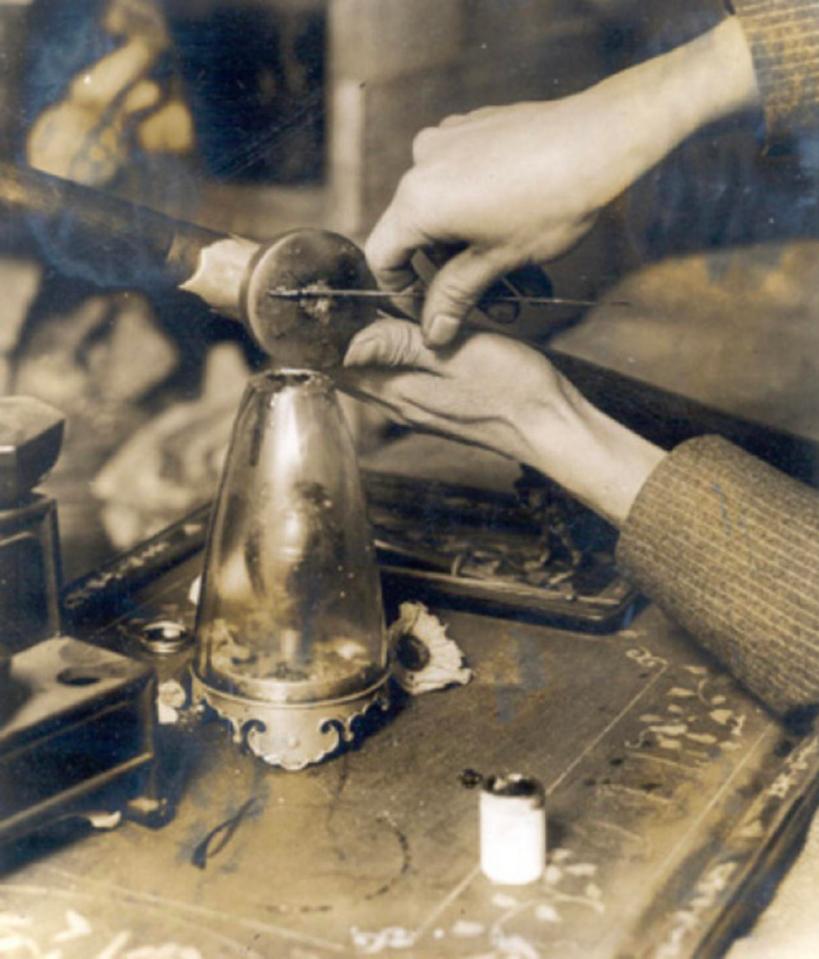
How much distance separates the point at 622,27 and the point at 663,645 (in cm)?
83

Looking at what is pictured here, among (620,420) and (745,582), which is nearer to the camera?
(745,582)

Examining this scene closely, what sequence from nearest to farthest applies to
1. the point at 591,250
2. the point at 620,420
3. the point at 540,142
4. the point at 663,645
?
the point at 540,142
the point at 663,645
the point at 620,420
the point at 591,250

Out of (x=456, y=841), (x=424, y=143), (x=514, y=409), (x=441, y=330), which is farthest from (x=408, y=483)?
(x=456, y=841)

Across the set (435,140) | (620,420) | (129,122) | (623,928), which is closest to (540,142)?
(435,140)

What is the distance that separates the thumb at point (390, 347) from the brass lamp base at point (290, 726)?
38 cm

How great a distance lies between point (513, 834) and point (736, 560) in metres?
0.47

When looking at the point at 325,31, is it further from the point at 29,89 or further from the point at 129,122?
the point at 29,89

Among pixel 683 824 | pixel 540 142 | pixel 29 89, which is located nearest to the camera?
pixel 683 824

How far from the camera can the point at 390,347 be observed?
1.32 metres

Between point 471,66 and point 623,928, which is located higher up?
point 471,66

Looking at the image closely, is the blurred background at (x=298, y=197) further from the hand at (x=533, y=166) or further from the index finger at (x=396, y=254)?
the index finger at (x=396, y=254)

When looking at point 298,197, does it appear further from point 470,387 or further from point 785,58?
point 785,58

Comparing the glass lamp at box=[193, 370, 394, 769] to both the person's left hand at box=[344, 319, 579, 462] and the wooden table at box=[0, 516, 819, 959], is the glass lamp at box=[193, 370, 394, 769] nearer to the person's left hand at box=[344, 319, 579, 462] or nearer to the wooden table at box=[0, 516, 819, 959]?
the wooden table at box=[0, 516, 819, 959]

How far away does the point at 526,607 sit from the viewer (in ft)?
4.70
